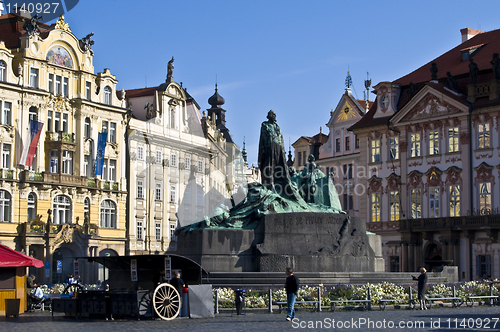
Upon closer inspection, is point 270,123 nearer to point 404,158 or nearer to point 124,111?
point 404,158

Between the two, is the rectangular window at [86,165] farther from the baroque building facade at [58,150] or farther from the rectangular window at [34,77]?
the rectangular window at [34,77]

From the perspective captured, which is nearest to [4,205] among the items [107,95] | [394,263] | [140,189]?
[107,95]

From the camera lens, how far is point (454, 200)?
44.7 metres

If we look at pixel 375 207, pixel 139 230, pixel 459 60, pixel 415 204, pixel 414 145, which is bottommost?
pixel 139 230

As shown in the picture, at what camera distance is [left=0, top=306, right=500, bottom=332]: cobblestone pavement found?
628 inches

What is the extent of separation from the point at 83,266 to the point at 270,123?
2930 cm

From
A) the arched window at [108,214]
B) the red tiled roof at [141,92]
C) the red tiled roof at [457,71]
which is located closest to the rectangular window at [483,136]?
the red tiled roof at [457,71]

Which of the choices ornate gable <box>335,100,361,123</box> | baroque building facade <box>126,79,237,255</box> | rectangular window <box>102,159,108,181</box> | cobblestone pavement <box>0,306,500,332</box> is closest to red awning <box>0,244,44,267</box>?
cobblestone pavement <box>0,306,500,332</box>

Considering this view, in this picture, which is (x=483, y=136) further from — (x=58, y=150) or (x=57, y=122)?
(x=57, y=122)

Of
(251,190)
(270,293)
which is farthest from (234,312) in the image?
(251,190)

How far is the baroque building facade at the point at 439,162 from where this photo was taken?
43094 millimetres

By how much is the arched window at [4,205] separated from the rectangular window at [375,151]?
2185cm

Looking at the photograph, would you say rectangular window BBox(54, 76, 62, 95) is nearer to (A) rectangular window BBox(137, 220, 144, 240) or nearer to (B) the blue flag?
(B) the blue flag

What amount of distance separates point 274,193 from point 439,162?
921 inches
